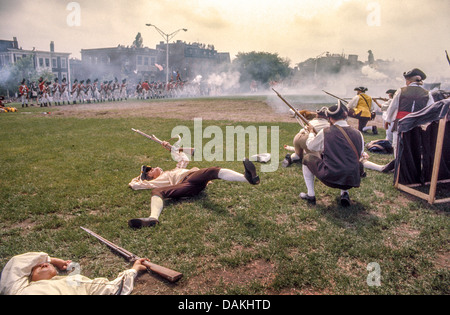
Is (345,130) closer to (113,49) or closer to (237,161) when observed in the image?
(237,161)

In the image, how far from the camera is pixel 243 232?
4.10 m

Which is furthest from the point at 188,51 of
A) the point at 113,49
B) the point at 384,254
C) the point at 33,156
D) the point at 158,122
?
the point at 384,254

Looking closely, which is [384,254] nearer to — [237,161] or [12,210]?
[237,161]

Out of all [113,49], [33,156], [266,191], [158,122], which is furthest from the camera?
[113,49]

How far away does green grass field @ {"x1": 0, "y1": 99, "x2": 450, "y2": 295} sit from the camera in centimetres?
315

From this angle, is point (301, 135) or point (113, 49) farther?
point (113, 49)

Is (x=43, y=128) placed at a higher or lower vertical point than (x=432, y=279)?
higher

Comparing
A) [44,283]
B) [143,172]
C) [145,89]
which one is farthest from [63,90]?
[44,283]

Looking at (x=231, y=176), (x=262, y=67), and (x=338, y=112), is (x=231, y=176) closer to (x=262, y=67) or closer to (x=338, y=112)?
(x=338, y=112)

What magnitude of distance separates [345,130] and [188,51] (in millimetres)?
65937

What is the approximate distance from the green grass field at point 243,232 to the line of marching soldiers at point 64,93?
21.6m

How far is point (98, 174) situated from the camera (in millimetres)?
6559

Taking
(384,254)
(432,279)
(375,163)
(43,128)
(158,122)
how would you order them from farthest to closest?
1. (158,122)
2. (43,128)
3. (375,163)
4. (384,254)
5. (432,279)

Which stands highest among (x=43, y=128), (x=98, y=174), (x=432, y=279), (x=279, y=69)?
(x=279, y=69)
